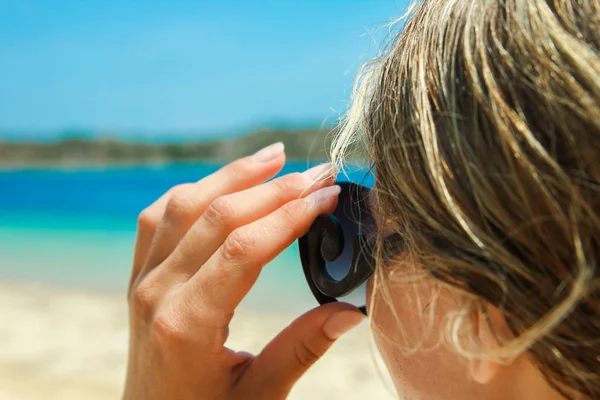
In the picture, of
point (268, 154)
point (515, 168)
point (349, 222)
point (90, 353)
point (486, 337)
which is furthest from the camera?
point (90, 353)

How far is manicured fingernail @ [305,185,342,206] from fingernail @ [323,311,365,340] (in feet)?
0.95

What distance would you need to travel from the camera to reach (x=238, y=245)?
1370 mm

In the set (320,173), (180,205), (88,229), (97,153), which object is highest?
(97,153)

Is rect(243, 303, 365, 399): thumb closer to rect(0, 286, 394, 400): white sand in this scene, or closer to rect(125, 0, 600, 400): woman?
rect(125, 0, 600, 400): woman

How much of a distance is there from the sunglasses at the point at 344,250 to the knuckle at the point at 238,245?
13 centimetres

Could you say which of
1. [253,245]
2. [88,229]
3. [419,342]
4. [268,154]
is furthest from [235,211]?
[88,229]

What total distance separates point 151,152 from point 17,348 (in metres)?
22.0

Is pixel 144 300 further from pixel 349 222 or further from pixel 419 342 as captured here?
pixel 419 342

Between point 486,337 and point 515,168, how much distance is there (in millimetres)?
288

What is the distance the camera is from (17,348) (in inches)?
185

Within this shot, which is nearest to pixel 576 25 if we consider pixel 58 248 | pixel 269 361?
pixel 269 361

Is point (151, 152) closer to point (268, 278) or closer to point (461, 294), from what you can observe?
point (268, 278)

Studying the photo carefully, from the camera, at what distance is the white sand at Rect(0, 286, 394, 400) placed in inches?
152

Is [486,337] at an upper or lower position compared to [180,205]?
lower
